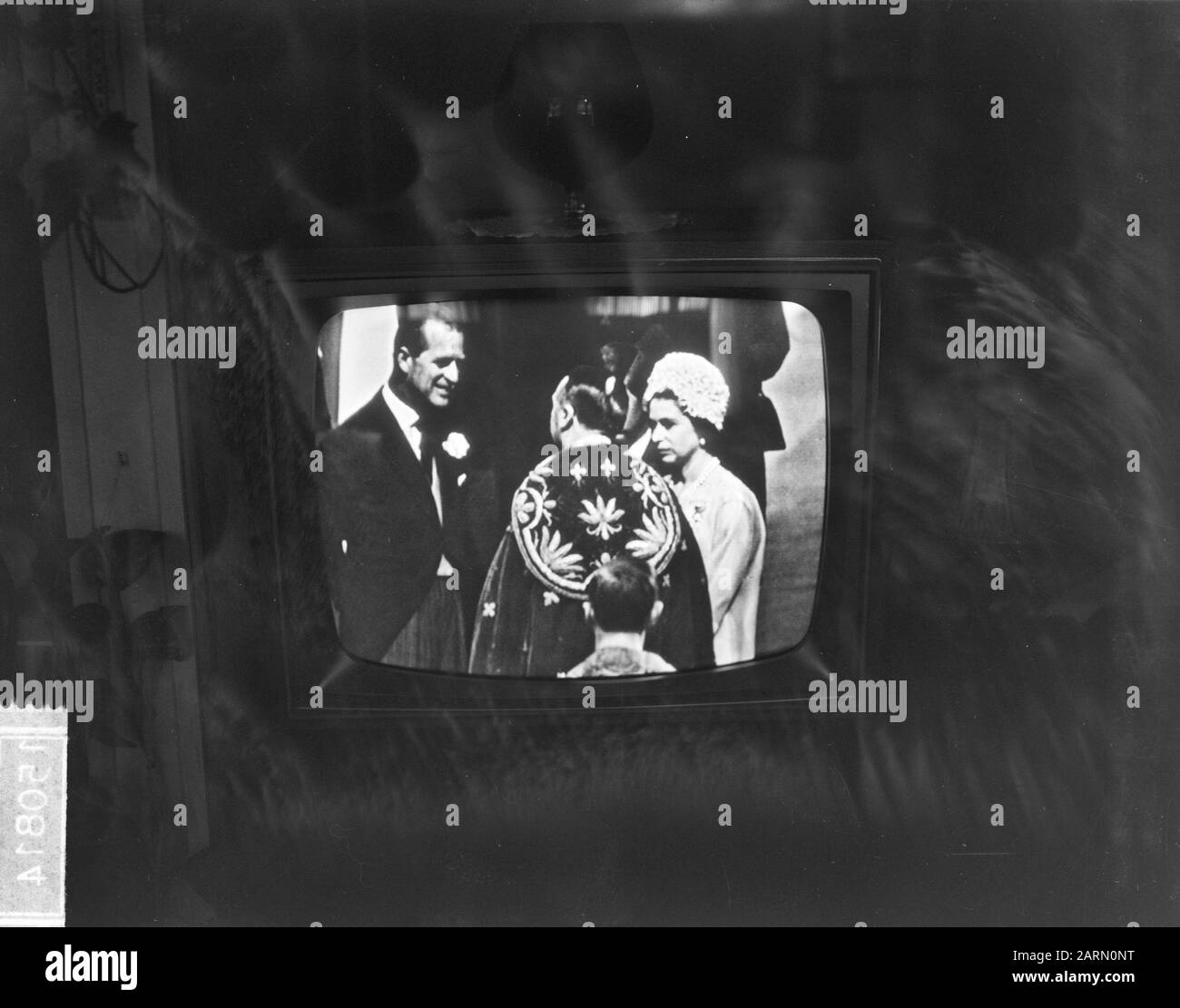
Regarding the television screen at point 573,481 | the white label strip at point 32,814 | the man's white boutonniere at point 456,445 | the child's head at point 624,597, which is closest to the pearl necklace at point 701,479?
the television screen at point 573,481

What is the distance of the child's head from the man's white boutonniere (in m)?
0.30

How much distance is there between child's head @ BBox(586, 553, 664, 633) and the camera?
1.50m

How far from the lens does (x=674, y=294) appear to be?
4.82 feet

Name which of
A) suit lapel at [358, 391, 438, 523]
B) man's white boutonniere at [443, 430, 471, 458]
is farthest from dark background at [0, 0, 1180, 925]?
man's white boutonniere at [443, 430, 471, 458]

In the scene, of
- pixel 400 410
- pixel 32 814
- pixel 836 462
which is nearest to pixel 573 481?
pixel 400 410

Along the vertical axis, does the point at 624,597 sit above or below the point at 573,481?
below

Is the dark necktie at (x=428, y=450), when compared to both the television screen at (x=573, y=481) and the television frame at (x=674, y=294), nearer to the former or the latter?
the television screen at (x=573, y=481)

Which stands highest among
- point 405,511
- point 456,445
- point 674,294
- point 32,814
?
point 674,294

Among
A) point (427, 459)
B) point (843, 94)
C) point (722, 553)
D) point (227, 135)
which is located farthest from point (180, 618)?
point (843, 94)

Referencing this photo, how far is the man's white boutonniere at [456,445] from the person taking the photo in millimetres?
1484

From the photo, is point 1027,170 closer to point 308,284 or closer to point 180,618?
point 308,284

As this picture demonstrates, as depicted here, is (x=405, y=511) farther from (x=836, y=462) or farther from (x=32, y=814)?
(x=32, y=814)

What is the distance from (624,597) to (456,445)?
1.23 feet
